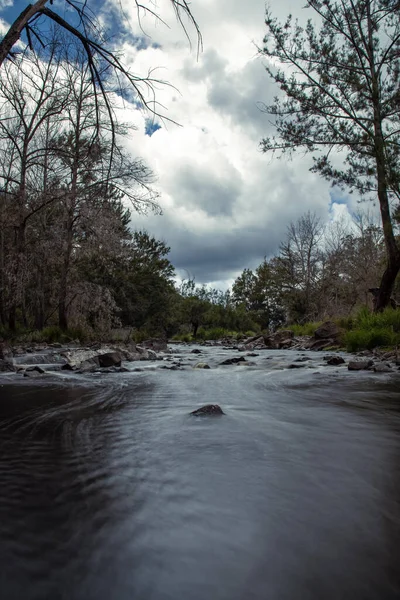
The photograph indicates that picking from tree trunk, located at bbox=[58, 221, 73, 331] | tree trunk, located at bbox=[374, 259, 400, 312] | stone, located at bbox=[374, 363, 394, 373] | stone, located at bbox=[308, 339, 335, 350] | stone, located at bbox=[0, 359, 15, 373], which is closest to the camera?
stone, located at bbox=[374, 363, 394, 373]

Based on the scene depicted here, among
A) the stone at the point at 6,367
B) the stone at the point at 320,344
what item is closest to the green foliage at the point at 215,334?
the stone at the point at 320,344

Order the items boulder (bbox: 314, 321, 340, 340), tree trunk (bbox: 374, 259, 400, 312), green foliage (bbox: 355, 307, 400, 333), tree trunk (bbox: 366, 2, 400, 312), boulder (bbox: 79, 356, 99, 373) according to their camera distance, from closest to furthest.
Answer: boulder (bbox: 79, 356, 99, 373)
green foliage (bbox: 355, 307, 400, 333)
tree trunk (bbox: 366, 2, 400, 312)
tree trunk (bbox: 374, 259, 400, 312)
boulder (bbox: 314, 321, 340, 340)

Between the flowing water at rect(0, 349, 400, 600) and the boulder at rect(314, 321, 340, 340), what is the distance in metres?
9.76

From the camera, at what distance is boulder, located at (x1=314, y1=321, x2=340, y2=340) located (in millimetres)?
12659

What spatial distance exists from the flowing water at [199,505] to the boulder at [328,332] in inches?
384

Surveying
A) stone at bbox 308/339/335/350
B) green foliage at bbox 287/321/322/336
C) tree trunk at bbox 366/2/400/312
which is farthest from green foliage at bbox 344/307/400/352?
green foliage at bbox 287/321/322/336

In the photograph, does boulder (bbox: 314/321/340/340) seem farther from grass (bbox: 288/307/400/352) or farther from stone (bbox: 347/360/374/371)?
stone (bbox: 347/360/374/371)

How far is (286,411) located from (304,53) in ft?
40.4

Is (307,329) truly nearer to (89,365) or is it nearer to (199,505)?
(89,365)

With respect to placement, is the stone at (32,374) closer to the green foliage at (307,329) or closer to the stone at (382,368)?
the stone at (382,368)

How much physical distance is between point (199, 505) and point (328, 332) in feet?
39.9

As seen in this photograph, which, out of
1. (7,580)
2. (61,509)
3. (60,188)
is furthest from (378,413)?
(60,188)

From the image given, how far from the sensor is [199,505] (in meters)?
1.53

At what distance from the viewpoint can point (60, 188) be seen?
14953mm
